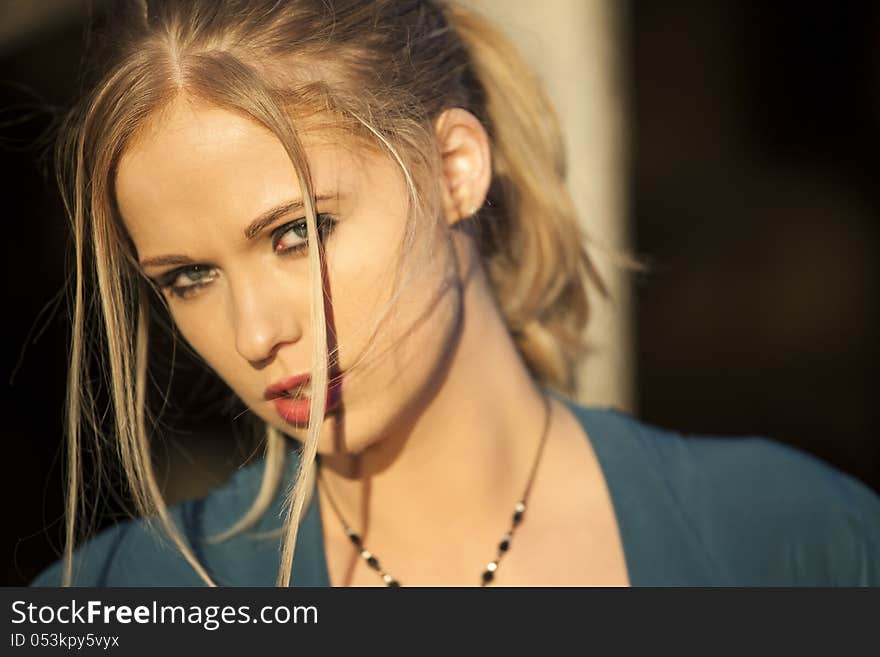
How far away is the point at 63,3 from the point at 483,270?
1.27 metres

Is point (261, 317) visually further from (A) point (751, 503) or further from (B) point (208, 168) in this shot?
(A) point (751, 503)

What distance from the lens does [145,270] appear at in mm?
1140

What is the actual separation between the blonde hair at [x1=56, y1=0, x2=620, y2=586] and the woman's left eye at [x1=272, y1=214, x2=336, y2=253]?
32mm

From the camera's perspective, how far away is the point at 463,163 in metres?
1.29

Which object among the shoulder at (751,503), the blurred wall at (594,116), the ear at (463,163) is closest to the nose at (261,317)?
the ear at (463,163)

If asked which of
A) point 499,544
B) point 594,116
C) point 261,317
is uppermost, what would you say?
point 594,116

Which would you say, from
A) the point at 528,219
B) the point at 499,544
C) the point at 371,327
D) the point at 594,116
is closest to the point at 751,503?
the point at 499,544

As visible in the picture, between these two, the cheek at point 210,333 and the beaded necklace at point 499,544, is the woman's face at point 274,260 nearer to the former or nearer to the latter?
the cheek at point 210,333

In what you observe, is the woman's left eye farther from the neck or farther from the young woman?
the neck

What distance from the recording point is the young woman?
3.54 ft

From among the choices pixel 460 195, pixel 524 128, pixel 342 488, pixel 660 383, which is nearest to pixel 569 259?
pixel 524 128

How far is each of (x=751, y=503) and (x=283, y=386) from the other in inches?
31.4

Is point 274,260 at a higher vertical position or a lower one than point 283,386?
higher
